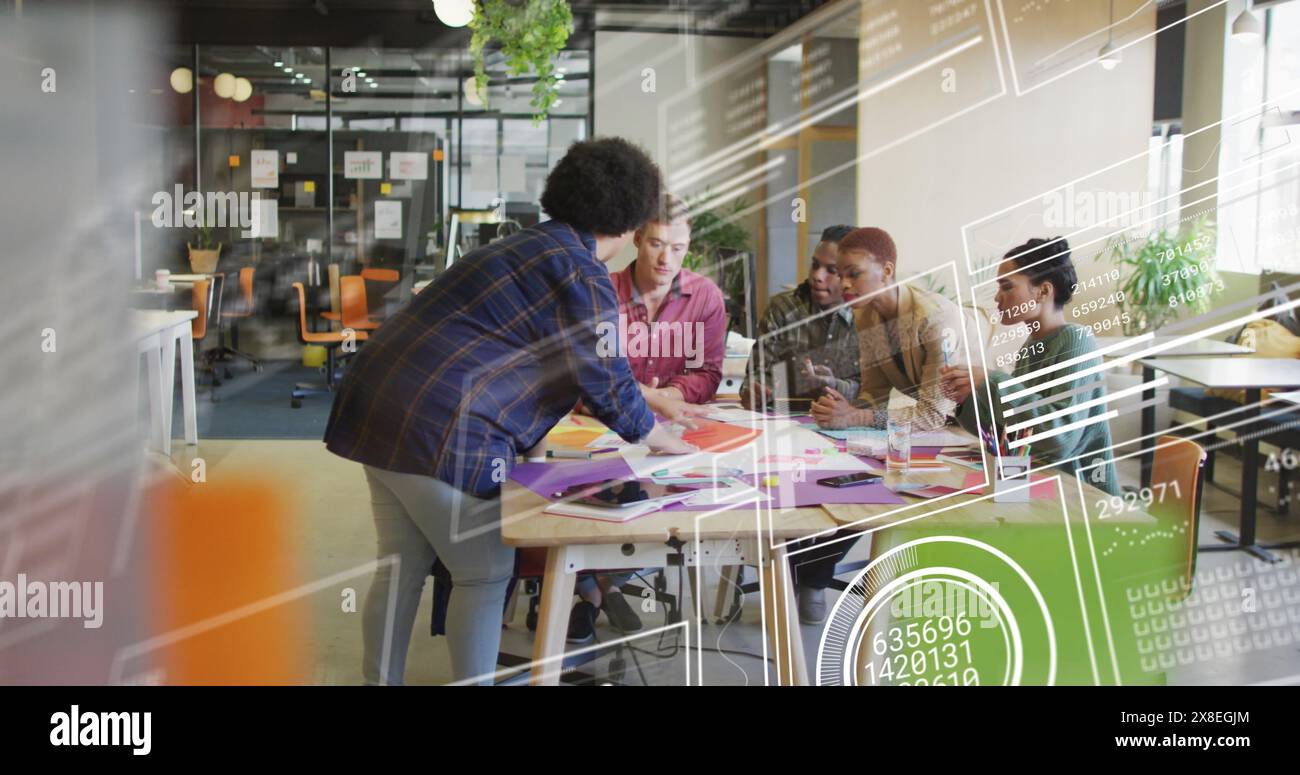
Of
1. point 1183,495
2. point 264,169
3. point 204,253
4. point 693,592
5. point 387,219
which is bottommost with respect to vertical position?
point 693,592

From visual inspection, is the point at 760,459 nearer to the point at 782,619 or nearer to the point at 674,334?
the point at 782,619

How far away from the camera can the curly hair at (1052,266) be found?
2.99m

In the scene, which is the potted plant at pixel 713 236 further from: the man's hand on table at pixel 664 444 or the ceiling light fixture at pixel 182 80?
the man's hand on table at pixel 664 444

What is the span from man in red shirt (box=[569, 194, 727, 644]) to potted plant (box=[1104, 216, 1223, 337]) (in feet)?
4.60

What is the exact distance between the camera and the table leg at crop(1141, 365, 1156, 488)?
8.76 feet

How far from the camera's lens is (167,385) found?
493cm

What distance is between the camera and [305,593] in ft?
12.4

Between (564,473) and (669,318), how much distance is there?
4.15 feet

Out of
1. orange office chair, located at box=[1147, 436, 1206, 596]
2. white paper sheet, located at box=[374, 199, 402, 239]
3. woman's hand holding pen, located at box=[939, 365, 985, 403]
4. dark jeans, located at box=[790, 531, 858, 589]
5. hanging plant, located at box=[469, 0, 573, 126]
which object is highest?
hanging plant, located at box=[469, 0, 573, 126]

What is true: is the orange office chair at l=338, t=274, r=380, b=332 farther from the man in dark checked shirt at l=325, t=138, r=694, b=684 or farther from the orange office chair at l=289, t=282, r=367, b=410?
the man in dark checked shirt at l=325, t=138, r=694, b=684

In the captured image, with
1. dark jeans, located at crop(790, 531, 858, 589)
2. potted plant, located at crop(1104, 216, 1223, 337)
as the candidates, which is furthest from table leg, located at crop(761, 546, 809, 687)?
potted plant, located at crop(1104, 216, 1223, 337)

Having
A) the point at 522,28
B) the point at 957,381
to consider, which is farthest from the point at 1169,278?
the point at 522,28
